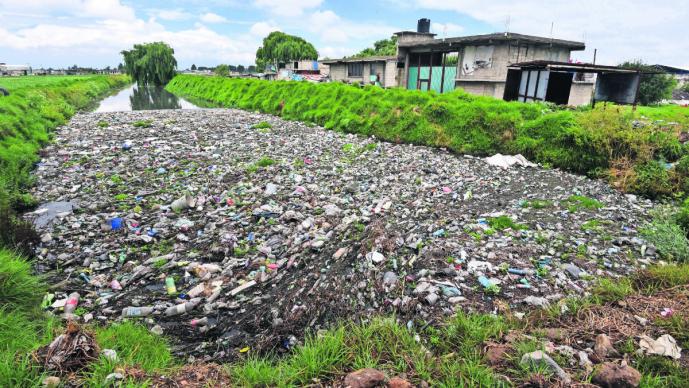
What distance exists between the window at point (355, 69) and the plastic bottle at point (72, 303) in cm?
3089

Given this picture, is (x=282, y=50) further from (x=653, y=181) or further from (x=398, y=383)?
(x=398, y=383)

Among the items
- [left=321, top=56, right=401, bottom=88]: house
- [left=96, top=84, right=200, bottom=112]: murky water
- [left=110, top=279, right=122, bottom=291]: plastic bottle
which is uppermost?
[left=321, top=56, right=401, bottom=88]: house

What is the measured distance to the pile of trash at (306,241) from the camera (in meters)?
4.14

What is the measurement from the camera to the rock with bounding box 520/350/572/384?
278cm

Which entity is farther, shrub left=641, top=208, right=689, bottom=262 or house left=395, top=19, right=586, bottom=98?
house left=395, top=19, right=586, bottom=98

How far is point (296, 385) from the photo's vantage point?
2854 mm

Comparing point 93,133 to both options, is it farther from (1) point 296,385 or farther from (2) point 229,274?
(1) point 296,385

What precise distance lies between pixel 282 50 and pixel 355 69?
38900mm

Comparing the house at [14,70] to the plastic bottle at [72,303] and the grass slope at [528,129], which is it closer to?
the grass slope at [528,129]

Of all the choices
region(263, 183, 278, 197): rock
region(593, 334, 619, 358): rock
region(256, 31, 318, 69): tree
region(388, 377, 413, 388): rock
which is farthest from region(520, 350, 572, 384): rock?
region(256, 31, 318, 69): tree

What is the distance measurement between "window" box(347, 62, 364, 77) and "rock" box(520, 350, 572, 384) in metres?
31.9

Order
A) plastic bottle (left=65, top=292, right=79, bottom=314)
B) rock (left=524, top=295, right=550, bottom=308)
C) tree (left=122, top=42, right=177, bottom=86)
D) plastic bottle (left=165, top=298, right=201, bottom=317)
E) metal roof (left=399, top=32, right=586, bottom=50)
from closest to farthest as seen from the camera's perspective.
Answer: rock (left=524, top=295, right=550, bottom=308)
plastic bottle (left=65, top=292, right=79, bottom=314)
plastic bottle (left=165, top=298, right=201, bottom=317)
metal roof (left=399, top=32, right=586, bottom=50)
tree (left=122, top=42, right=177, bottom=86)

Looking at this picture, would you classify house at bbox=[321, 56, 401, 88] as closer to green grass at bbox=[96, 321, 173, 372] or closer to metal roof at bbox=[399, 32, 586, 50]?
metal roof at bbox=[399, 32, 586, 50]

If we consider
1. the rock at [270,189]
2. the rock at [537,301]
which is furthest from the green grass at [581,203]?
the rock at [270,189]
